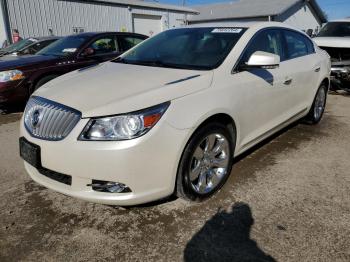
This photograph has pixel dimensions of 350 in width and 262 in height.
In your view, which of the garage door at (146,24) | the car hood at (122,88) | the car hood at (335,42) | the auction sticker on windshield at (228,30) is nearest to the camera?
the car hood at (122,88)

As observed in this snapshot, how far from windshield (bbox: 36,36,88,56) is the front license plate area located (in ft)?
13.3

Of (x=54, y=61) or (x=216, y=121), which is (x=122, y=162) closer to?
(x=216, y=121)

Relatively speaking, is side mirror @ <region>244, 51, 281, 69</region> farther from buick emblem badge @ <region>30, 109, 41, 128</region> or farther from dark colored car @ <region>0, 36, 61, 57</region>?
dark colored car @ <region>0, 36, 61, 57</region>

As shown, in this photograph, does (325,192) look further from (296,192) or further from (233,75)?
(233,75)

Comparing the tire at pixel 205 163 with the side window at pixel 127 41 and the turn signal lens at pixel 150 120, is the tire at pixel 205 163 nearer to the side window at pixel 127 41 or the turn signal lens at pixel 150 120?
the turn signal lens at pixel 150 120

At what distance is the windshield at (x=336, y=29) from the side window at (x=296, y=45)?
487 centimetres

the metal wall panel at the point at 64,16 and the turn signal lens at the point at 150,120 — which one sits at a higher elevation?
the metal wall panel at the point at 64,16

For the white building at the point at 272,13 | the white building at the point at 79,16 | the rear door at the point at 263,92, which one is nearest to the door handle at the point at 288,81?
the rear door at the point at 263,92

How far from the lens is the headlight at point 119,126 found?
239 cm

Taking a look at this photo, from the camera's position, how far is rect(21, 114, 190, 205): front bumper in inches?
93.1

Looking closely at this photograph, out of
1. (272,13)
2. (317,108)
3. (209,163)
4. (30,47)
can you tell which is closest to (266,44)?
(209,163)

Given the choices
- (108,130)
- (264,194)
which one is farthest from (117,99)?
(264,194)

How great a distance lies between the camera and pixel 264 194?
10.6 feet

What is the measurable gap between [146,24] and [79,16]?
17.5 feet
